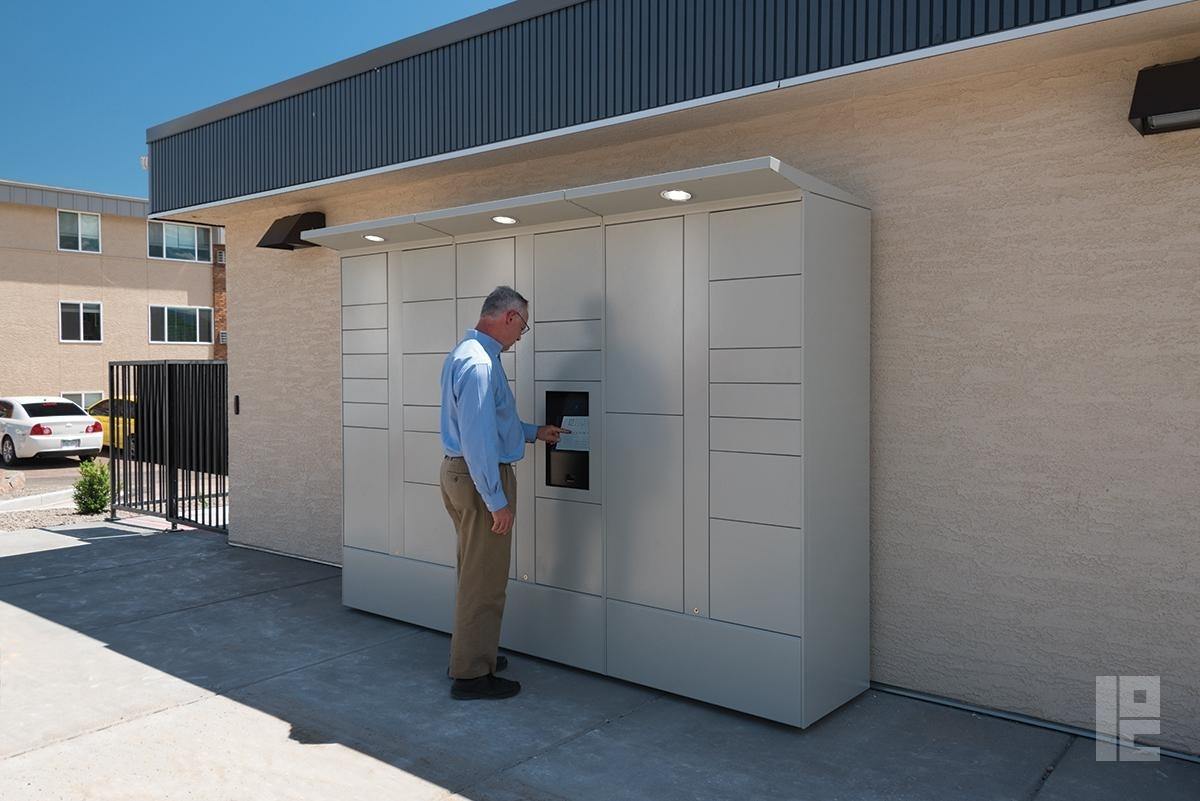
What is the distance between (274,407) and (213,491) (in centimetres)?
204

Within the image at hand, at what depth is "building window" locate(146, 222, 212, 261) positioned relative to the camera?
26703mm

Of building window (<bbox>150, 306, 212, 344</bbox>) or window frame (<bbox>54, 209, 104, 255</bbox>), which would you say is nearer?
window frame (<bbox>54, 209, 104, 255</bbox>)

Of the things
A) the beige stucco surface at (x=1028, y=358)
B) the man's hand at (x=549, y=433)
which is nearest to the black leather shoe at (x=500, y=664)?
the man's hand at (x=549, y=433)

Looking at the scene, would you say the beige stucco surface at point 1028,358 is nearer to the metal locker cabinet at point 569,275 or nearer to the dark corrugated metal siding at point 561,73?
the dark corrugated metal siding at point 561,73

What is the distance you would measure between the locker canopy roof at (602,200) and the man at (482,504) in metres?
0.56

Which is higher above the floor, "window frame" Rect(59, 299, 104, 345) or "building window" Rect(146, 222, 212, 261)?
"building window" Rect(146, 222, 212, 261)

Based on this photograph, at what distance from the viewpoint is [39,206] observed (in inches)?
942

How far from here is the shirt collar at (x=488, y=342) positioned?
206 inches

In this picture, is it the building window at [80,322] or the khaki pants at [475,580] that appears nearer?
the khaki pants at [475,580]

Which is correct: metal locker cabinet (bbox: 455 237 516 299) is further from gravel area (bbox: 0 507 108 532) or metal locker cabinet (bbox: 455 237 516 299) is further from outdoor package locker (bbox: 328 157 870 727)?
gravel area (bbox: 0 507 108 532)

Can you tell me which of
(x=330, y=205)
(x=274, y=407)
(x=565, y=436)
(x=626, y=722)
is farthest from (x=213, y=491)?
(x=626, y=722)

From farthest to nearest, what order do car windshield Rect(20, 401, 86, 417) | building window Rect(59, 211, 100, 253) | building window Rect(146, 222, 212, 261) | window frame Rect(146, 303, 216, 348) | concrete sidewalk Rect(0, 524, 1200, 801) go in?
1. building window Rect(146, 222, 212, 261)
2. window frame Rect(146, 303, 216, 348)
3. building window Rect(59, 211, 100, 253)
4. car windshield Rect(20, 401, 86, 417)
5. concrete sidewalk Rect(0, 524, 1200, 801)

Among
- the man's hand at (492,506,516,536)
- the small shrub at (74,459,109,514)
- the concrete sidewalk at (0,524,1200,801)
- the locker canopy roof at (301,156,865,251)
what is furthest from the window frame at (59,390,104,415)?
the man's hand at (492,506,516,536)

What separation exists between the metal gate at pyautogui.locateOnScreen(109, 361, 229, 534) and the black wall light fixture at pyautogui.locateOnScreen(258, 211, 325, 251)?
2102 mm
